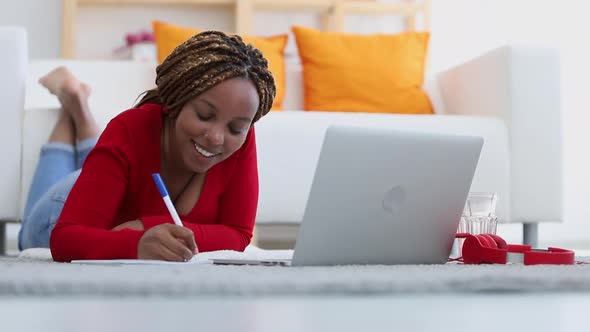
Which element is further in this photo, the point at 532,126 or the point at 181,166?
the point at 532,126

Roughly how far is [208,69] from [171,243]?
33 centimetres

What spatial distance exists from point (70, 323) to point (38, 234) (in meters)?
1.37

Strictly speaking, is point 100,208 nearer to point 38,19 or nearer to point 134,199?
point 134,199

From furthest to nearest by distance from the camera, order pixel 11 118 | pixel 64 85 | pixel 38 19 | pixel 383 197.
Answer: pixel 38 19
pixel 11 118
pixel 64 85
pixel 383 197

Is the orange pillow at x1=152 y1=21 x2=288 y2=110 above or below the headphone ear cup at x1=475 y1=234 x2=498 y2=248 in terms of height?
above

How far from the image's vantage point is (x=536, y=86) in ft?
8.98

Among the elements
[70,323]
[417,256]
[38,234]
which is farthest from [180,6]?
[70,323]

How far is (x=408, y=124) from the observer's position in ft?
8.57

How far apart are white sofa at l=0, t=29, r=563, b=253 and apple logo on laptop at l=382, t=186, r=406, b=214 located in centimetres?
126

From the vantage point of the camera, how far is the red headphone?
1.34 m

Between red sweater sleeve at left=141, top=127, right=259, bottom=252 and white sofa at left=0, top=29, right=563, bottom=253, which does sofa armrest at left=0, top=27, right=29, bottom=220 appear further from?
red sweater sleeve at left=141, top=127, right=259, bottom=252

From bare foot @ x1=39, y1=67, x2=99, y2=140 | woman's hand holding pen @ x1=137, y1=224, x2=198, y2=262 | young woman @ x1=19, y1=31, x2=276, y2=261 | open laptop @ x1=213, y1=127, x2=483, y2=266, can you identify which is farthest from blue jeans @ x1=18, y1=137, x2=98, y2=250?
open laptop @ x1=213, y1=127, x2=483, y2=266

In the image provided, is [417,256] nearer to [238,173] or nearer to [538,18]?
[238,173]

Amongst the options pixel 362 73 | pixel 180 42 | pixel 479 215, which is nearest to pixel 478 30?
pixel 362 73
